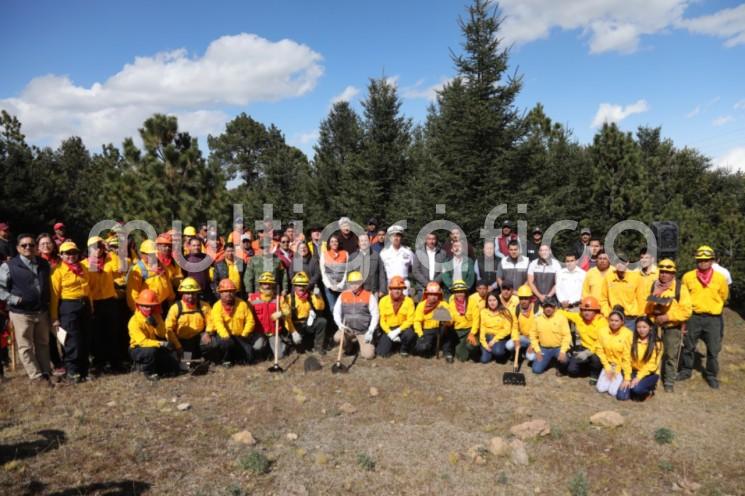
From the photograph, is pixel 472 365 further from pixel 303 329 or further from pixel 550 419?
pixel 303 329

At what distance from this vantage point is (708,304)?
7156mm

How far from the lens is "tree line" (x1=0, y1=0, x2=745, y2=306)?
13.8 metres

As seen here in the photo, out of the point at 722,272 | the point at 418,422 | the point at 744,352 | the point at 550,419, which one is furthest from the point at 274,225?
the point at 744,352

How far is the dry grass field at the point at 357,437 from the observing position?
15.7ft

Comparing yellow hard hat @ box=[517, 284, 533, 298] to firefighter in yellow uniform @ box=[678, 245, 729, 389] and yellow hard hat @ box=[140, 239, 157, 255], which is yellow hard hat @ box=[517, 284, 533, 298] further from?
yellow hard hat @ box=[140, 239, 157, 255]

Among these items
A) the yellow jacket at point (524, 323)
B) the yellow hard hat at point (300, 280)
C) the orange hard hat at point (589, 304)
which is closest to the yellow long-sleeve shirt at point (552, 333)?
the yellow jacket at point (524, 323)

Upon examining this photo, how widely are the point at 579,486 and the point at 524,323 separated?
12.4 ft

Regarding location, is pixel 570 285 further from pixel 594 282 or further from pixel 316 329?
pixel 316 329

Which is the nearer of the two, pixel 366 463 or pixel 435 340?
pixel 366 463

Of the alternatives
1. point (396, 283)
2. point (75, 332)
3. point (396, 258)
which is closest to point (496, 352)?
point (396, 283)

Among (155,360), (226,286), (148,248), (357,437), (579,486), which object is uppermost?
(148,248)

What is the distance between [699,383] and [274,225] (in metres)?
8.70

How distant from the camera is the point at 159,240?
823 cm

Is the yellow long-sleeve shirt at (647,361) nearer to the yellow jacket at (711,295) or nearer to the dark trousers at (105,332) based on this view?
the yellow jacket at (711,295)
